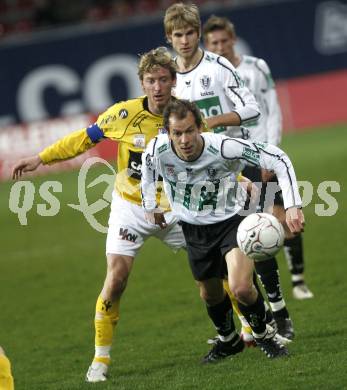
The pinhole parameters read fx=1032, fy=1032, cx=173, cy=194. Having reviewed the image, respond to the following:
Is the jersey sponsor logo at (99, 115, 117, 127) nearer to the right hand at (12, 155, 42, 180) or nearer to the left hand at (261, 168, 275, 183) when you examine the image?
the right hand at (12, 155, 42, 180)

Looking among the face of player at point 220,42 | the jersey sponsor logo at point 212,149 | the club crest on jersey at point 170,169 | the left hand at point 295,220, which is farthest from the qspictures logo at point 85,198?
the left hand at point 295,220

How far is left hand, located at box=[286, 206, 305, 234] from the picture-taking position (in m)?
6.49

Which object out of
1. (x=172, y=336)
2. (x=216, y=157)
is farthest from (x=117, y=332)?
(x=216, y=157)

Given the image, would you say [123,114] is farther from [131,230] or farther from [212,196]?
[212,196]

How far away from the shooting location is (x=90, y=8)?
77.4ft

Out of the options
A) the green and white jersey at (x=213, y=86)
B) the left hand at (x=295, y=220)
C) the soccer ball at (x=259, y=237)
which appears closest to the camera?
the left hand at (x=295, y=220)

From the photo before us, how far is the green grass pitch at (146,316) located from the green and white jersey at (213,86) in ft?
5.85

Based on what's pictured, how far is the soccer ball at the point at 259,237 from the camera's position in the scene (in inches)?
260

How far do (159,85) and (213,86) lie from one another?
1.02 meters

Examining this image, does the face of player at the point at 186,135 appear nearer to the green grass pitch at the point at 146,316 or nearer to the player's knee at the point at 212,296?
the player's knee at the point at 212,296

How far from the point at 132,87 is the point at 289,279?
1130cm

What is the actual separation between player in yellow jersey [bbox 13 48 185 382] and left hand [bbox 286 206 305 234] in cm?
124

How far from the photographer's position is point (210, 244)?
23.0ft

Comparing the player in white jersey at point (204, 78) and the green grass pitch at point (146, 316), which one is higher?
the player in white jersey at point (204, 78)
